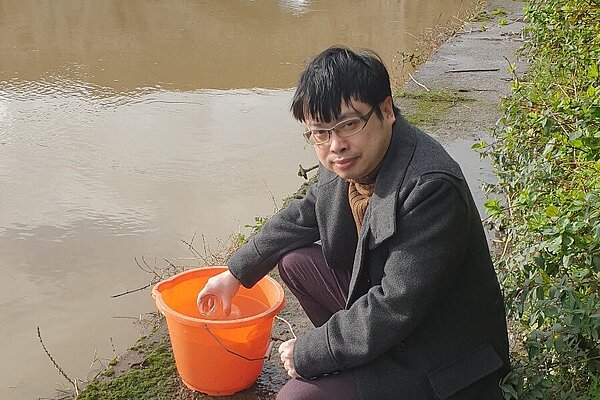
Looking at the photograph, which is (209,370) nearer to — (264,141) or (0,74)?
(264,141)

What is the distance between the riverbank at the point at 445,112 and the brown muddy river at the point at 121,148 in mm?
590

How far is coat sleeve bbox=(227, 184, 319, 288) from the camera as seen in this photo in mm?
2266

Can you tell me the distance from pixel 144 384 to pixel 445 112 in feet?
9.86

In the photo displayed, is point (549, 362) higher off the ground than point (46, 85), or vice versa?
point (549, 362)

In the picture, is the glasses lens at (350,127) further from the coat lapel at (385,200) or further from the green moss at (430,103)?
the green moss at (430,103)

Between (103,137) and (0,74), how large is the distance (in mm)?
2303

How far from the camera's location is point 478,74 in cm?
581

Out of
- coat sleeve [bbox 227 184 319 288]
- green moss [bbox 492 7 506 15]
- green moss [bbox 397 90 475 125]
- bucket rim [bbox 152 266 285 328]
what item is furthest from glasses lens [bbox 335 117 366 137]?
green moss [bbox 492 7 506 15]

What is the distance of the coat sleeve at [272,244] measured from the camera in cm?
227

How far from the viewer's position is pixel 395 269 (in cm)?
178

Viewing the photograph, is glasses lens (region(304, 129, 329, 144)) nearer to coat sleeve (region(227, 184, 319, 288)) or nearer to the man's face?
the man's face

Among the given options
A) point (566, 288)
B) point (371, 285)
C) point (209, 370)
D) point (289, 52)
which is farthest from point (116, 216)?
point (289, 52)

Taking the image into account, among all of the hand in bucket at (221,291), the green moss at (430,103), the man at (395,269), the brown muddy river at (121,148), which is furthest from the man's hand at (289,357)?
the green moss at (430,103)

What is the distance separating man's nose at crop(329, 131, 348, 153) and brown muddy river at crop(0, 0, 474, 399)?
5.51 feet
